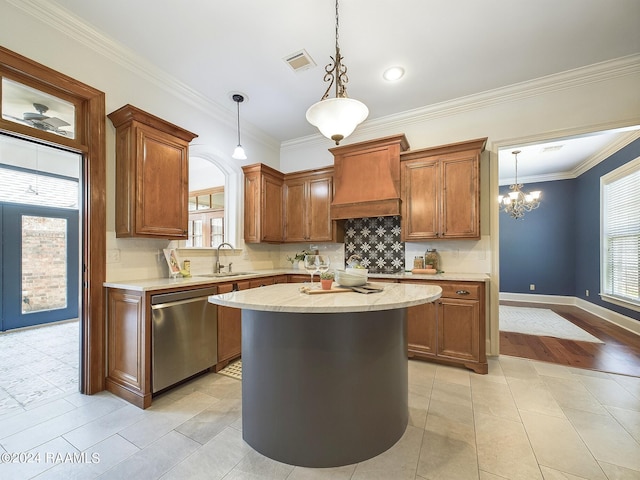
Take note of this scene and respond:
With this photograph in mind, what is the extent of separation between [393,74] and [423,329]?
277cm

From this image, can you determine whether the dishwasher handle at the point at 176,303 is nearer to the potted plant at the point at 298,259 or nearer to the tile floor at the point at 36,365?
the tile floor at the point at 36,365

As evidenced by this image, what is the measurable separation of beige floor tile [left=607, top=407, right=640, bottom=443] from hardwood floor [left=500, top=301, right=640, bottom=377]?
3.01 ft

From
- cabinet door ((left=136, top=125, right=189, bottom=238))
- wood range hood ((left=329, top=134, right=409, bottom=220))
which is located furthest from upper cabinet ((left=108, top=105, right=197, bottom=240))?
wood range hood ((left=329, top=134, right=409, bottom=220))

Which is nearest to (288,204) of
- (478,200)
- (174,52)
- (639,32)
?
(174,52)

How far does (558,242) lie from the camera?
Answer: 6340 millimetres

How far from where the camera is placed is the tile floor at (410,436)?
1540mm

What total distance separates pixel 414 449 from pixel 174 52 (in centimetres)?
377

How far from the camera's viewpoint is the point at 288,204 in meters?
4.41

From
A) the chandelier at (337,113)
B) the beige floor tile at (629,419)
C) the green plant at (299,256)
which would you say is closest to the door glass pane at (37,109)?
the chandelier at (337,113)

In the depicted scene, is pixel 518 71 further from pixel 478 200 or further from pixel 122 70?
pixel 122 70

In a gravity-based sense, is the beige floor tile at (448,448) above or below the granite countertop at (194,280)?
below

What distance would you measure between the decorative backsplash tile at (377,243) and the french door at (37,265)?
192 inches

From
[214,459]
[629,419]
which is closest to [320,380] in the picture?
[214,459]

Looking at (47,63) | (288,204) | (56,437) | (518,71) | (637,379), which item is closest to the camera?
(56,437)
